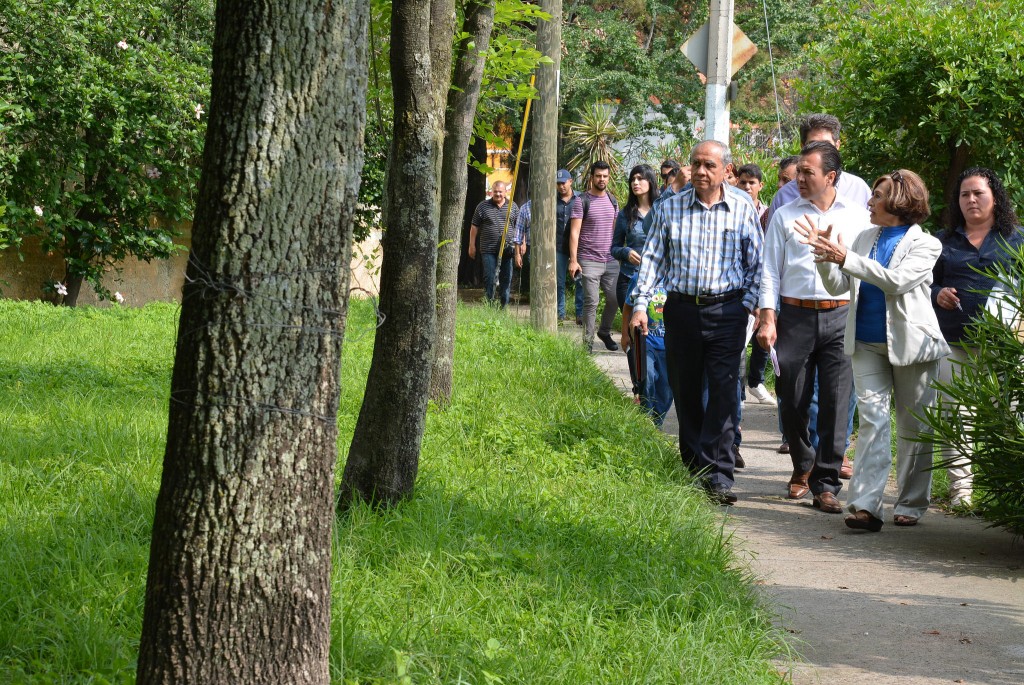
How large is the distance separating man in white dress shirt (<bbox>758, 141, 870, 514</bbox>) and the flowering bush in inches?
351

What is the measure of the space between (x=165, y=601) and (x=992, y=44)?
9.57 m

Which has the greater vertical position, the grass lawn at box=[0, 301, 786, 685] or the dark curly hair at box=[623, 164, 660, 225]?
the dark curly hair at box=[623, 164, 660, 225]

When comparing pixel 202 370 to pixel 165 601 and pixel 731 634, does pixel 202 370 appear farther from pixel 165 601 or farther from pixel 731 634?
pixel 731 634

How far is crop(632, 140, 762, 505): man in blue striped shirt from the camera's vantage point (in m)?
7.61

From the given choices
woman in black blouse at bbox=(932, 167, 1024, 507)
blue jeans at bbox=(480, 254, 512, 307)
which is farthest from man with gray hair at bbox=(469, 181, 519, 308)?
woman in black blouse at bbox=(932, 167, 1024, 507)

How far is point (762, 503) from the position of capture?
25.6ft

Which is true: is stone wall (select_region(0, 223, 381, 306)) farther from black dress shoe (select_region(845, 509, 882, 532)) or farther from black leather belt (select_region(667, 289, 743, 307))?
black dress shoe (select_region(845, 509, 882, 532))

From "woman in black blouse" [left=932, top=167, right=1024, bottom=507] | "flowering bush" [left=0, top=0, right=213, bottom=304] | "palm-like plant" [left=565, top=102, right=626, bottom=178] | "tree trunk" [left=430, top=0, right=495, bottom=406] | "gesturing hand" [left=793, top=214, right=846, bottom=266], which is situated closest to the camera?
"gesturing hand" [left=793, top=214, right=846, bottom=266]

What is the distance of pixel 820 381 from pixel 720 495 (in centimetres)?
100

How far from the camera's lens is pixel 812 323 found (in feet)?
25.4

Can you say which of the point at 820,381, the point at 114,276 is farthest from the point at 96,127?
the point at 820,381

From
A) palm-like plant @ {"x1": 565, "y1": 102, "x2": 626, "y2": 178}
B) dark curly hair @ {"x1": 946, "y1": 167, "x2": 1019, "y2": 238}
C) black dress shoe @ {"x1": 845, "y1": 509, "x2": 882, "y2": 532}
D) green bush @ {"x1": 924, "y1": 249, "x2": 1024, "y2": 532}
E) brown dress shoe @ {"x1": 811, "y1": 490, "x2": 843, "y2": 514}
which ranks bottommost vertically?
black dress shoe @ {"x1": 845, "y1": 509, "x2": 882, "y2": 532}

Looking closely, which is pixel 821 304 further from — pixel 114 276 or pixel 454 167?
pixel 114 276

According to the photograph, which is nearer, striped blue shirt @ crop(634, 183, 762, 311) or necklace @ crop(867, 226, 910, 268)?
necklace @ crop(867, 226, 910, 268)
